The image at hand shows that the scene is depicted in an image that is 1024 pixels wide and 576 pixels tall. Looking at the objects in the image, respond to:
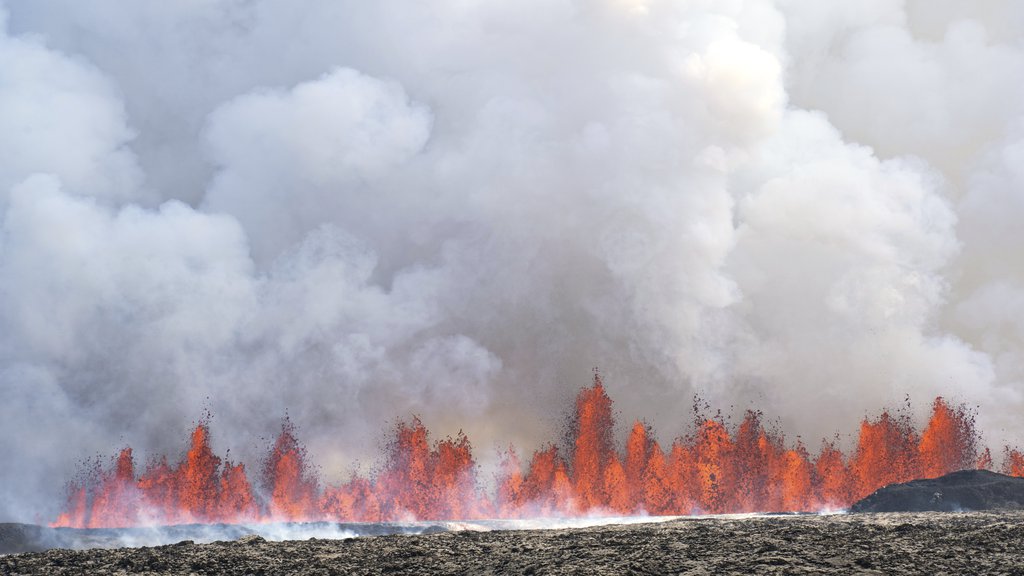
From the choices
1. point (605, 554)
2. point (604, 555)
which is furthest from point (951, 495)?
point (604, 555)

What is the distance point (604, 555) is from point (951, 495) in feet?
165

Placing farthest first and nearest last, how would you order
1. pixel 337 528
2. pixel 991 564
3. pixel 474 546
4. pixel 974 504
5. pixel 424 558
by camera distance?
1. pixel 974 504
2. pixel 337 528
3. pixel 474 546
4. pixel 424 558
5. pixel 991 564

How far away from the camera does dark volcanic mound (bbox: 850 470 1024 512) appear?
63188 millimetres

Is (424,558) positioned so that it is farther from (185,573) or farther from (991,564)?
(991,564)

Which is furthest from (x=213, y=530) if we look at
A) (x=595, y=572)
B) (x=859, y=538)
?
(x=859, y=538)

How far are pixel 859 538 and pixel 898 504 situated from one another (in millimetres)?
42289

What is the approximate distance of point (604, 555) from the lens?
26391 mm

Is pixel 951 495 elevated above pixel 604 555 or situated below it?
above

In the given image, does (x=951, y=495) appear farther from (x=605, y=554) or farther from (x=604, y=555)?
(x=604, y=555)

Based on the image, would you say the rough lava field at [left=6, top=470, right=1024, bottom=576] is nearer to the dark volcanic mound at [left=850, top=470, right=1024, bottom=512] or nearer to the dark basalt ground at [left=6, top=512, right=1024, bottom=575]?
the dark basalt ground at [left=6, top=512, right=1024, bottom=575]

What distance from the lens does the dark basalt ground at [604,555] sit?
77.4 feet

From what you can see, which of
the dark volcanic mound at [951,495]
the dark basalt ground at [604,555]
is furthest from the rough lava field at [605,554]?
the dark volcanic mound at [951,495]

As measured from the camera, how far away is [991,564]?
23.3m

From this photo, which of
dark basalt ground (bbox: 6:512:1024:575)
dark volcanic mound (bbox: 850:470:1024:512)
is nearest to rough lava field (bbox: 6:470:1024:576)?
dark basalt ground (bbox: 6:512:1024:575)
